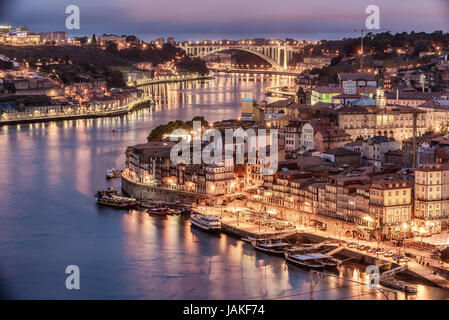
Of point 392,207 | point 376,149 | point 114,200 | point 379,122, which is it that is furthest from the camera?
point 379,122

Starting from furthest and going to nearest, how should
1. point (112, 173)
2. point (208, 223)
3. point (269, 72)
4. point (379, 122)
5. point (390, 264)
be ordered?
point (269, 72), point (379, 122), point (112, 173), point (208, 223), point (390, 264)

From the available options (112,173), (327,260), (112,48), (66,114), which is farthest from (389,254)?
(112,48)

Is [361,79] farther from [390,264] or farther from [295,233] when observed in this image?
[390,264]

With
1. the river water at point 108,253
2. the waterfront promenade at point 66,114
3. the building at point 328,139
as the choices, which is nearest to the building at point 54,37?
the waterfront promenade at point 66,114

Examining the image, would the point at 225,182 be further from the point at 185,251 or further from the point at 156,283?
the point at 156,283

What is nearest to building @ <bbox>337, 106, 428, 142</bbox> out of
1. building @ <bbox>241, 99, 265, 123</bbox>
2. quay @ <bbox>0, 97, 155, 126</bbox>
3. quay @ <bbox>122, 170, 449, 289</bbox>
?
building @ <bbox>241, 99, 265, 123</bbox>
